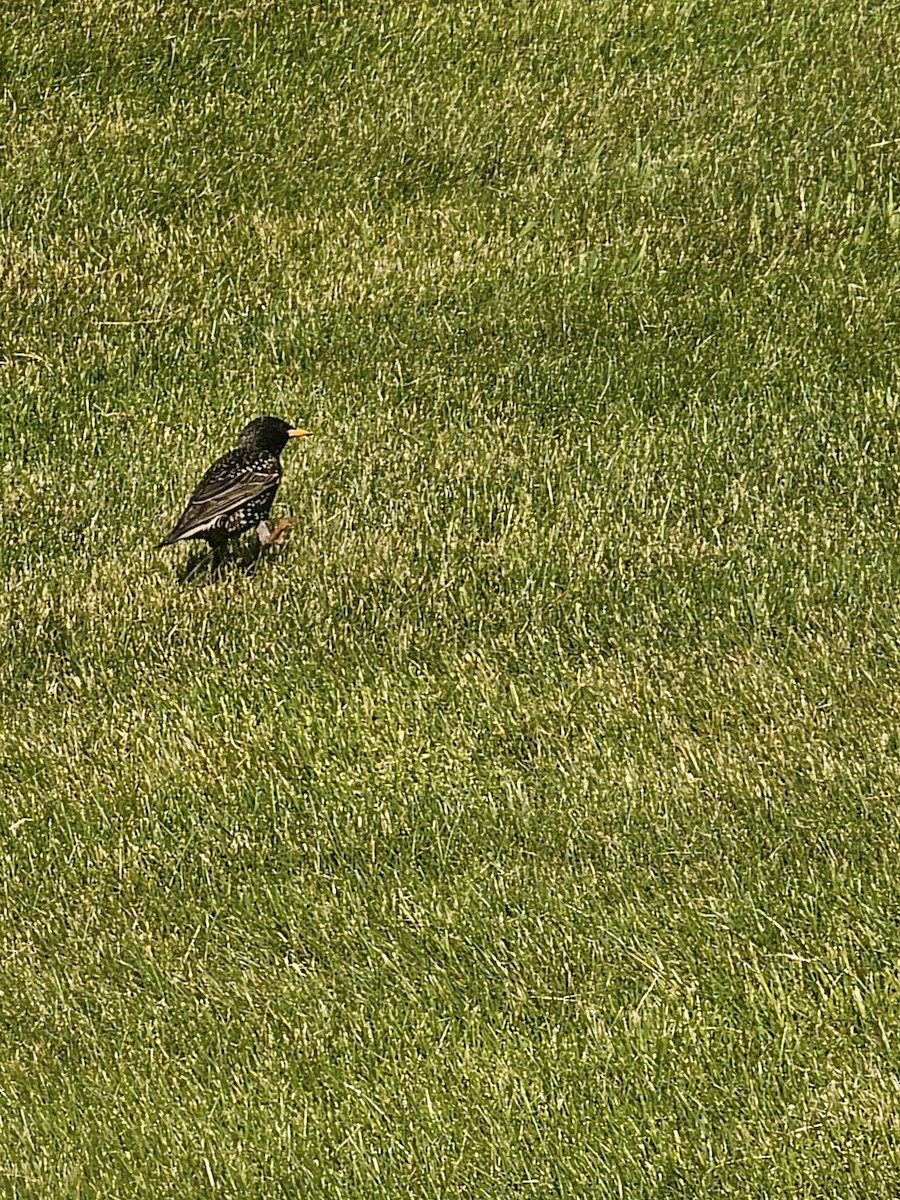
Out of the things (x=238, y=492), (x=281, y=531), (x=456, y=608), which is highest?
(x=238, y=492)

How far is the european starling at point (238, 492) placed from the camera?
7.13 metres

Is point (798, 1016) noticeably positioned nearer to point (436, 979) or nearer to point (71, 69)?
point (436, 979)

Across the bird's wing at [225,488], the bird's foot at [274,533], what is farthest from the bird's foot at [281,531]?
the bird's wing at [225,488]

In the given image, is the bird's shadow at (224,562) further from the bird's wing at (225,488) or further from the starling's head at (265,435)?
the starling's head at (265,435)

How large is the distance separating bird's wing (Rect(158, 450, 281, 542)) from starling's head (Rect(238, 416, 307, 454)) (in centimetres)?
6

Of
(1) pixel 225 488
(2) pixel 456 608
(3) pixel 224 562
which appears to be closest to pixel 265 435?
(1) pixel 225 488

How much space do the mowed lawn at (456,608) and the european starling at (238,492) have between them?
0.21m

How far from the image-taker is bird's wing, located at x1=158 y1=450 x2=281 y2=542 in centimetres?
712

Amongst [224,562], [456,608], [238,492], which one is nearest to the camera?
[456,608]

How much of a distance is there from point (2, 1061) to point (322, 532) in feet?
8.89

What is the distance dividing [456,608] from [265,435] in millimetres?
1189

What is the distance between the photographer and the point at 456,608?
690 centimetres

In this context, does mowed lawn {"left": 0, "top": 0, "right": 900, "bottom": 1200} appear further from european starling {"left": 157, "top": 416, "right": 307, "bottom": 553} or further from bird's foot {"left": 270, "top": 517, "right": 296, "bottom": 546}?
european starling {"left": 157, "top": 416, "right": 307, "bottom": 553}

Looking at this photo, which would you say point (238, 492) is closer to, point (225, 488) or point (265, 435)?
point (225, 488)
